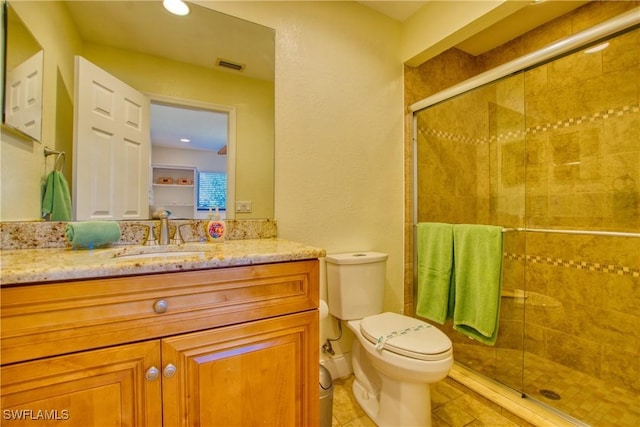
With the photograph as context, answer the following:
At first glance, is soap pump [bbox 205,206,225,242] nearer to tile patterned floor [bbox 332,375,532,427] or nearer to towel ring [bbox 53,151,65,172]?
towel ring [bbox 53,151,65,172]

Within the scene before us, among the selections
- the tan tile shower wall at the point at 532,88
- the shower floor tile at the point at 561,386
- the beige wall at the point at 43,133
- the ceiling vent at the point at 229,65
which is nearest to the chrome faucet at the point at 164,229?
the beige wall at the point at 43,133

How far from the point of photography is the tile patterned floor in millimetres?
1341

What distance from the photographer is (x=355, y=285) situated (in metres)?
1.58

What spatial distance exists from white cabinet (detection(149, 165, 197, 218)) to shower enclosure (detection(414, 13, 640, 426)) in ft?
4.76

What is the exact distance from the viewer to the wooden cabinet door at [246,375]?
0.77 meters

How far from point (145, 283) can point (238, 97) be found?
3.51ft

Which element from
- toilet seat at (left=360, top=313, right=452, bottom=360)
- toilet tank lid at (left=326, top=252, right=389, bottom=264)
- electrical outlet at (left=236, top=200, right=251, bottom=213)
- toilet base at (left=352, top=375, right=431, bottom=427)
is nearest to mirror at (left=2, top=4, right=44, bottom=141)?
electrical outlet at (left=236, top=200, right=251, bottom=213)

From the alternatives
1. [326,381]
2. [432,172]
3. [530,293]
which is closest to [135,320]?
[326,381]

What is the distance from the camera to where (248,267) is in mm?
859

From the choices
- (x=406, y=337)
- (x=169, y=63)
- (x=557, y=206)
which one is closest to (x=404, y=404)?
(x=406, y=337)

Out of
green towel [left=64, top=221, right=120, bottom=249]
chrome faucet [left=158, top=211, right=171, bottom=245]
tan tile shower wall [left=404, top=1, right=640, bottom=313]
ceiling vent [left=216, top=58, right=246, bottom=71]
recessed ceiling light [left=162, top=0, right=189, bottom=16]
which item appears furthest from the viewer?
tan tile shower wall [left=404, top=1, right=640, bottom=313]

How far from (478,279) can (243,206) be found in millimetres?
1318

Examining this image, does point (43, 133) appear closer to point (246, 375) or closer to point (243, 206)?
point (243, 206)

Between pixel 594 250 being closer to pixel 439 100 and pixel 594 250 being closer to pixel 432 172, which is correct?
pixel 432 172
